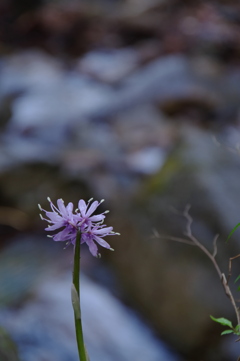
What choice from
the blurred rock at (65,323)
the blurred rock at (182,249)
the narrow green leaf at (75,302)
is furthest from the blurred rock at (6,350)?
the blurred rock at (182,249)

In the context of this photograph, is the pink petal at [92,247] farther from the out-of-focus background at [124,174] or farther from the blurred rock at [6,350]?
the blurred rock at [6,350]

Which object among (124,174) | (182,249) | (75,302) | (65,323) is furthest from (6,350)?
(124,174)

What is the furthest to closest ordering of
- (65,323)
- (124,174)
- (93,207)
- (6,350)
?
(124,174), (65,323), (6,350), (93,207)

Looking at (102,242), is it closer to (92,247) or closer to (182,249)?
(92,247)

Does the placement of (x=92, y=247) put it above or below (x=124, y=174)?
below

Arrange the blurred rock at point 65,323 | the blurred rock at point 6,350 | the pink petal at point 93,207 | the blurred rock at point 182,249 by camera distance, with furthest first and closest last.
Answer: the blurred rock at point 182,249
the blurred rock at point 65,323
the blurred rock at point 6,350
the pink petal at point 93,207

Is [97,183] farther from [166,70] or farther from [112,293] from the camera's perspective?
[166,70]

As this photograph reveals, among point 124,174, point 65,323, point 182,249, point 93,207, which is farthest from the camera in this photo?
point 124,174

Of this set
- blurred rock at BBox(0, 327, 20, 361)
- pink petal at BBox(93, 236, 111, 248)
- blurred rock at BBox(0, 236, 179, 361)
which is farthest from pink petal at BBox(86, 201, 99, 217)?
blurred rock at BBox(0, 236, 179, 361)

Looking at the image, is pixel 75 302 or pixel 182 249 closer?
pixel 75 302

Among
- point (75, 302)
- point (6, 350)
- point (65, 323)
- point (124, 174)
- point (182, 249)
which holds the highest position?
point (124, 174)
